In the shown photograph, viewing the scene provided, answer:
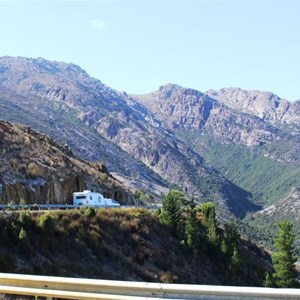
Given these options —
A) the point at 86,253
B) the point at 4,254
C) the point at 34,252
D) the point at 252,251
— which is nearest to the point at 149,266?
the point at 86,253

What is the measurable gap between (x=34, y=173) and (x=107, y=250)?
1851 centimetres

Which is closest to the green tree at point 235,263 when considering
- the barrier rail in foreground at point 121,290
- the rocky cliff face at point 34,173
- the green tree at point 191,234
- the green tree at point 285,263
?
the green tree at point 285,263

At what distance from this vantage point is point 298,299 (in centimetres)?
589

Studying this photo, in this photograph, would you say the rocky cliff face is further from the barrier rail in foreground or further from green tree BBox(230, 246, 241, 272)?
the barrier rail in foreground

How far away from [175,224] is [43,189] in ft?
50.8

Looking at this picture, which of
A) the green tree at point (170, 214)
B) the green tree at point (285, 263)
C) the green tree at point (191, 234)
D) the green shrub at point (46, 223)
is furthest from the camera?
the green tree at point (285, 263)

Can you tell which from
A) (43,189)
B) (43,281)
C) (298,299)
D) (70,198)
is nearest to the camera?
(298,299)

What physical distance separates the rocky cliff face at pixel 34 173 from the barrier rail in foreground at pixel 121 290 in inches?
1471

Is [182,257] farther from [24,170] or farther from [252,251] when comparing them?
[252,251]

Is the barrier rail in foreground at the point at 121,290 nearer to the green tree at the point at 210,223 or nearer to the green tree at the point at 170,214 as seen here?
the green tree at the point at 170,214

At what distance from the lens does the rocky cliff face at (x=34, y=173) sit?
162 ft

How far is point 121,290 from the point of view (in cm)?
700

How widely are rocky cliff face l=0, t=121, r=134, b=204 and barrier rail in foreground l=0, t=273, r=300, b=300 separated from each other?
37.4 m

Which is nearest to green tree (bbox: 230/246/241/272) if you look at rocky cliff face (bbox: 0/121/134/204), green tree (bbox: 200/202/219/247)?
green tree (bbox: 200/202/219/247)
